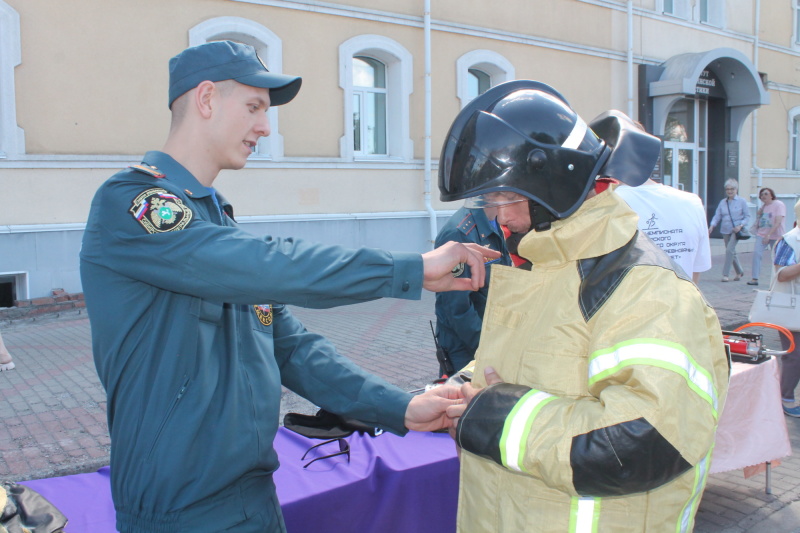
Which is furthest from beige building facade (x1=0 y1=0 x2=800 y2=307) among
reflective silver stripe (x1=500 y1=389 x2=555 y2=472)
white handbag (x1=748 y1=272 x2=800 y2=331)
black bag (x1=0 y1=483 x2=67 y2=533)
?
reflective silver stripe (x1=500 y1=389 x2=555 y2=472)

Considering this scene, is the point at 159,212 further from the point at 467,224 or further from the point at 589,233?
the point at 467,224

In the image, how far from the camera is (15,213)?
8.91 metres

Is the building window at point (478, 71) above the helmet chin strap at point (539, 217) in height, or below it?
above

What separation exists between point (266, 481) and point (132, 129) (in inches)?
352

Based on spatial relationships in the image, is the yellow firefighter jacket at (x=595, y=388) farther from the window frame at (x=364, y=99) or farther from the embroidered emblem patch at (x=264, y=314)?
the window frame at (x=364, y=99)

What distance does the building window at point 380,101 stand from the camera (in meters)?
12.0

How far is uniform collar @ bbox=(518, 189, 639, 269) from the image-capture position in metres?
1.54

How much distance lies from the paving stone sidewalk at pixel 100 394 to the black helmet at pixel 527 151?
296 centimetres

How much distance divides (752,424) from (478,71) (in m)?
11.1

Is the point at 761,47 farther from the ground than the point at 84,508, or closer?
farther from the ground

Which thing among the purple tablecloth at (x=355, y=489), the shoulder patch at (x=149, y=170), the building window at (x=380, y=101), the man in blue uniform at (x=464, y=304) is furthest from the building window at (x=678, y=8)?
the shoulder patch at (x=149, y=170)

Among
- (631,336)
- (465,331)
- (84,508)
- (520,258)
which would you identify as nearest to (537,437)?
(631,336)

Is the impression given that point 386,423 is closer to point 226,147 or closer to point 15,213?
point 226,147

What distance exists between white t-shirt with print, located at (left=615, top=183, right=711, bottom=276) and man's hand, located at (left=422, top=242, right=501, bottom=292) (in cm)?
281
